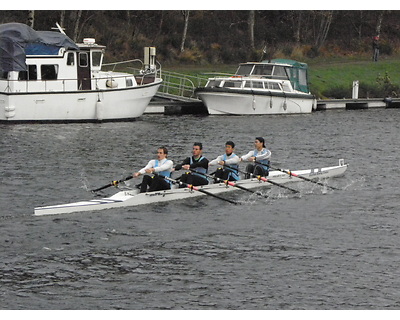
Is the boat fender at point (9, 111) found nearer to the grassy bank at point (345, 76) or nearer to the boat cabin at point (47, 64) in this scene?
the boat cabin at point (47, 64)

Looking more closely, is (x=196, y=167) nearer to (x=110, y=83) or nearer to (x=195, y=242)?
(x=195, y=242)

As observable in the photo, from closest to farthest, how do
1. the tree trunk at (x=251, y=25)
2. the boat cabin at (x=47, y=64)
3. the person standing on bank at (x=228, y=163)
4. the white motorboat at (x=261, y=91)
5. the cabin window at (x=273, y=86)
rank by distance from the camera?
the person standing on bank at (x=228, y=163) → the boat cabin at (x=47, y=64) → the white motorboat at (x=261, y=91) → the cabin window at (x=273, y=86) → the tree trunk at (x=251, y=25)

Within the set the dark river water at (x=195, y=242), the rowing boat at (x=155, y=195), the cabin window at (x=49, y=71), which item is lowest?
the dark river water at (x=195, y=242)

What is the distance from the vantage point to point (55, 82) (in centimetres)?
4653

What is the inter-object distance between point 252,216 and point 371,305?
8121 millimetres

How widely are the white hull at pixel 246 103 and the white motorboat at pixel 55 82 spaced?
5106 millimetres

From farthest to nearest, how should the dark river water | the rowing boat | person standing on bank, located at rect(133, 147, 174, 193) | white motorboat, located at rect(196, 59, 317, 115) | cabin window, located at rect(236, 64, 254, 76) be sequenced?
cabin window, located at rect(236, 64, 254, 76) < white motorboat, located at rect(196, 59, 317, 115) < person standing on bank, located at rect(133, 147, 174, 193) < the rowing boat < the dark river water

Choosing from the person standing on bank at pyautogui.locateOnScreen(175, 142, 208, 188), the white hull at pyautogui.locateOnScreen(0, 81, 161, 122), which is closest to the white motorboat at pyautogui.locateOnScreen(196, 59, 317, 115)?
the white hull at pyautogui.locateOnScreen(0, 81, 161, 122)

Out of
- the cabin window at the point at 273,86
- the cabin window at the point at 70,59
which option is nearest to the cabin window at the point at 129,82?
the cabin window at the point at 70,59

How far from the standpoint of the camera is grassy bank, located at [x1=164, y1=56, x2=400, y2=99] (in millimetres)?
61812

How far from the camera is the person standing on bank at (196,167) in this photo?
28656 mm

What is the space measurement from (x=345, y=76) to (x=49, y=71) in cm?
2412

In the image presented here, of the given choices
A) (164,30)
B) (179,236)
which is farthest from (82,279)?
(164,30)

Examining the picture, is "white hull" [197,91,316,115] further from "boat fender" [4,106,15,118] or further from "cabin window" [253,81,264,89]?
"boat fender" [4,106,15,118]
